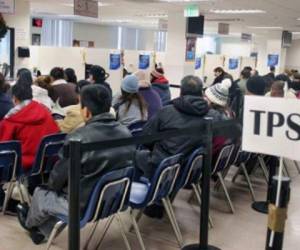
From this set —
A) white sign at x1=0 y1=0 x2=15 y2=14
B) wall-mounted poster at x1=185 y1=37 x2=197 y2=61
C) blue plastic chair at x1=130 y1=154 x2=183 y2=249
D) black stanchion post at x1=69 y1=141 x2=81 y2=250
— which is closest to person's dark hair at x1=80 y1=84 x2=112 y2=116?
blue plastic chair at x1=130 y1=154 x2=183 y2=249

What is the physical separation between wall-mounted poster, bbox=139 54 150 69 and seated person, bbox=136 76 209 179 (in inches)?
269

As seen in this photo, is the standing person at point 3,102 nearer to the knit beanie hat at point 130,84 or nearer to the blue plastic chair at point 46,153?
the blue plastic chair at point 46,153

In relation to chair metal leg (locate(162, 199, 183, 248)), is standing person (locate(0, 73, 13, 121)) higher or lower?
higher

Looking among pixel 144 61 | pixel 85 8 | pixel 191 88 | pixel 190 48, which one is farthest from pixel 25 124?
pixel 190 48

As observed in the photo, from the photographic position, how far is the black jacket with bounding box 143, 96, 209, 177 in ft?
11.0

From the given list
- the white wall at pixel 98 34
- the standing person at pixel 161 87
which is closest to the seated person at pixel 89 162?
the standing person at pixel 161 87

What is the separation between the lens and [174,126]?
334 cm

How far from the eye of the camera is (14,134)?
3.34 metres

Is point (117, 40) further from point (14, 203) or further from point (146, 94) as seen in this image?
point (14, 203)

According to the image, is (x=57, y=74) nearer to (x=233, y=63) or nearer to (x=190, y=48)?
(x=190, y=48)

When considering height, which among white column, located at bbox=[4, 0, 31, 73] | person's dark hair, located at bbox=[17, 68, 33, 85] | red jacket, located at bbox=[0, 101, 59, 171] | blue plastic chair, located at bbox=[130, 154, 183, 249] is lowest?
blue plastic chair, located at bbox=[130, 154, 183, 249]

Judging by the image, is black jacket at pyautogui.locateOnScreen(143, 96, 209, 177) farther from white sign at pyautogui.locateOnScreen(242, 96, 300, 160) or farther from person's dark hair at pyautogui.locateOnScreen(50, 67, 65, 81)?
person's dark hair at pyautogui.locateOnScreen(50, 67, 65, 81)

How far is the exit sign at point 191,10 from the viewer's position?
32.4ft

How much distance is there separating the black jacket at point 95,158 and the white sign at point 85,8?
6.57 metres
